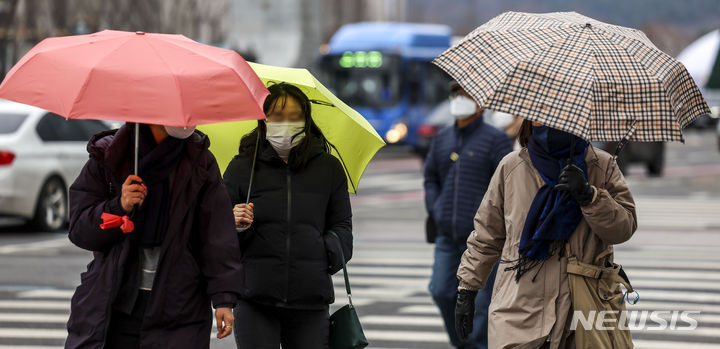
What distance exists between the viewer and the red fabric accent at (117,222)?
424 cm

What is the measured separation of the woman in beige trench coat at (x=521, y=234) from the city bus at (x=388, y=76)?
2955 centimetres

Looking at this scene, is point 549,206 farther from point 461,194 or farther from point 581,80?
point 461,194

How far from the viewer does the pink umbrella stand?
413 centimetres

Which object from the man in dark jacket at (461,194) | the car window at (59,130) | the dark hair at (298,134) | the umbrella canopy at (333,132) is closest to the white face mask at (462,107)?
the man in dark jacket at (461,194)

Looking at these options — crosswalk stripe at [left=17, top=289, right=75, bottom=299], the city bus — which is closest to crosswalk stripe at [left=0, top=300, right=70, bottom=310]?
crosswalk stripe at [left=17, top=289, right=75, bottom=299]

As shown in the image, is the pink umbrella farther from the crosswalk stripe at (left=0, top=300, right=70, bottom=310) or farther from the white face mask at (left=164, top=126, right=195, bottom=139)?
the crosswalk stripe at (left=0, top=300, right=70, bottom=310)

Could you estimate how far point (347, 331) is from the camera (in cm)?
513

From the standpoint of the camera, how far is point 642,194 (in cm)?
2269

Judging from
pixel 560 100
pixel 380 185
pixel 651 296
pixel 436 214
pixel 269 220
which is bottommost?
pixel 380 185

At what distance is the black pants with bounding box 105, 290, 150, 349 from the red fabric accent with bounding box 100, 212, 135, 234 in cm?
27

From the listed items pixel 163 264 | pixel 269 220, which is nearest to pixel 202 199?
pixel 163 264

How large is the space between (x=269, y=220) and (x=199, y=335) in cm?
78

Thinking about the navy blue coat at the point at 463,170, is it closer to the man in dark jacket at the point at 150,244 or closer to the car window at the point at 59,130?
the man in dark jacket at the point at 150,244

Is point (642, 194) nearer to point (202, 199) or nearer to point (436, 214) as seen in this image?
point (436, 214)
